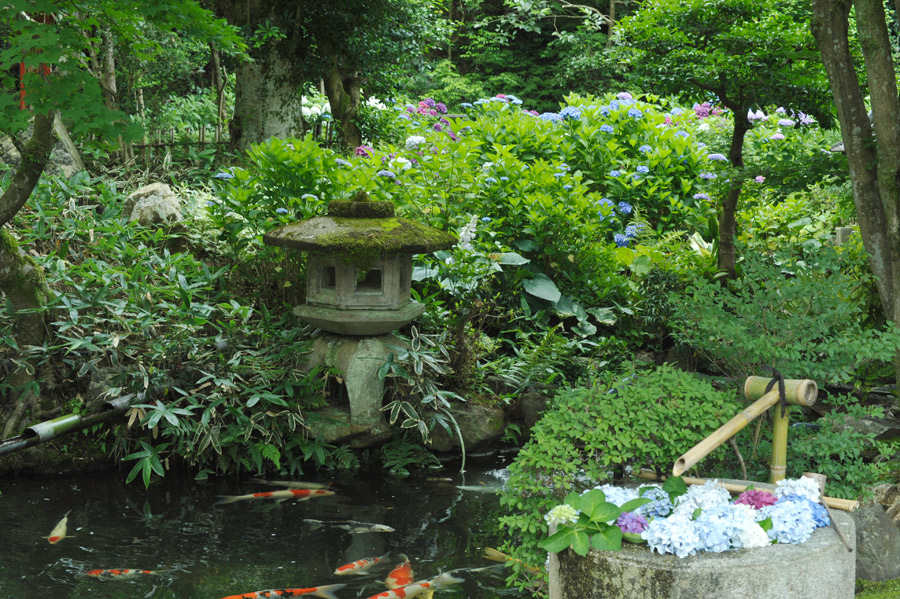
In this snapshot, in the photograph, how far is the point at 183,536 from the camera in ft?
13.5

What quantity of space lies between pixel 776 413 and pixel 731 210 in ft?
11.7

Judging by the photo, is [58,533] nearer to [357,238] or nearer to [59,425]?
[59,425]

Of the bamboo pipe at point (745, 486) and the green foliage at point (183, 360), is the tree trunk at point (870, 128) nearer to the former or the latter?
the bamboo pipe at point (745, 486)

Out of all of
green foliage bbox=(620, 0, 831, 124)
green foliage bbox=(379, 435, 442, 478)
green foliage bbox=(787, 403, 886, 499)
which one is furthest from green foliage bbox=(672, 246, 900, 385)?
green foliage bbox=(379, 435, 442, 478)

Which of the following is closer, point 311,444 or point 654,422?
point 654,422

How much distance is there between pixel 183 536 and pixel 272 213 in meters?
2.36

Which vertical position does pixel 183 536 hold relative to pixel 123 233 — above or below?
below

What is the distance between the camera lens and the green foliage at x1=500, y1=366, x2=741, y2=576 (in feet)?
9.66

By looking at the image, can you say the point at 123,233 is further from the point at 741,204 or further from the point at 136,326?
the point at 741,204

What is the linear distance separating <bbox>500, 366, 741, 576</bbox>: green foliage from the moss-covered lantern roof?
1.85m

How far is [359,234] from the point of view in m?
4.66

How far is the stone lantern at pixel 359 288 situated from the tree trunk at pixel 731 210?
233cm

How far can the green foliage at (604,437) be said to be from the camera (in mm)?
2945

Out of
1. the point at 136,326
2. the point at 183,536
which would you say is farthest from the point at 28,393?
the point at 183,536
